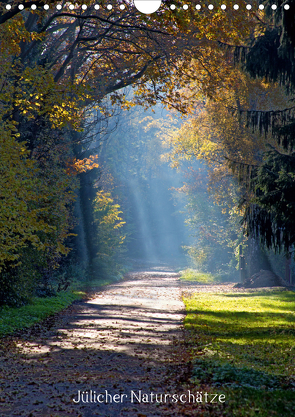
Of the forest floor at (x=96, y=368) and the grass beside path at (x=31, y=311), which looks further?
the grass beside path at (x=31, y=311)

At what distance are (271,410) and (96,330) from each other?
276 inches

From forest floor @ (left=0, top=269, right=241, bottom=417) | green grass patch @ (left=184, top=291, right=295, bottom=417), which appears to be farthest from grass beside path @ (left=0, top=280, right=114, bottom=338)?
green grass patch @ (left=184, top=291, right=295, bottom=417)

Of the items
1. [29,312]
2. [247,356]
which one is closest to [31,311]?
[29,312]

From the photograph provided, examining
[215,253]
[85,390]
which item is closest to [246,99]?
[85,390]

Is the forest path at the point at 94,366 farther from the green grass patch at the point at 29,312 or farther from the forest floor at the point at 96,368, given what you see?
the green grass patch at the point at 29,312

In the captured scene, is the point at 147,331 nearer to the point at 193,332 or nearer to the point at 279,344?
the point at 193,332

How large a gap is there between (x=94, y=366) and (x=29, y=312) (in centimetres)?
602

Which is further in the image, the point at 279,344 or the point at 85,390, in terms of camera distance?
the point at 279,344

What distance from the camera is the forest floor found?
515 cm

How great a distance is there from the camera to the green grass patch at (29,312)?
1073 centimetres

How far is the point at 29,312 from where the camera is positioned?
12516 millimetres

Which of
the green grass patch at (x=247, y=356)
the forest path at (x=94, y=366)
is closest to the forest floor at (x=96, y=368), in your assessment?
the forest path at (x=94, y=366)

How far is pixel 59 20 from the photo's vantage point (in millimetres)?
18109

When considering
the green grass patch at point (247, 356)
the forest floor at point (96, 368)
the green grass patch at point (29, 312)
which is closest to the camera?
the green grass patch at point (247, 356)
